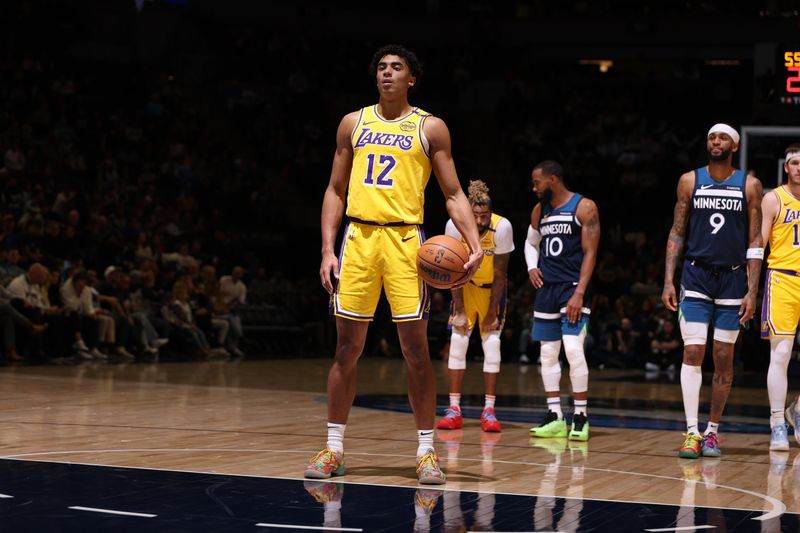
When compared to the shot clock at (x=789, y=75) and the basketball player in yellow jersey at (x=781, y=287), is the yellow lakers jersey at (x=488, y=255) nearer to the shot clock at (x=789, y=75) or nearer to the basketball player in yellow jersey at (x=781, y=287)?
the basketball player in yellow jersey at (x=781, y=287)

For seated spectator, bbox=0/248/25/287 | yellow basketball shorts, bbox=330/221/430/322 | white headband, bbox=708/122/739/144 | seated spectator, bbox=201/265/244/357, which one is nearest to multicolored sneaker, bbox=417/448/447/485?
yellow basketball shorts, bbox=330/221/430/322

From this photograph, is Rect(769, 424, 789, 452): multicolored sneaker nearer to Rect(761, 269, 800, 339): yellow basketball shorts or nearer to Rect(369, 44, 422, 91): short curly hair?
Rect(761, 269, 800, 339): yellow basketball shorts

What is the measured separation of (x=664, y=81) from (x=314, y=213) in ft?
30.1

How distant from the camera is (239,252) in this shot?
2112 cm

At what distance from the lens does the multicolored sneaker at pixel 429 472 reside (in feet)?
19.5

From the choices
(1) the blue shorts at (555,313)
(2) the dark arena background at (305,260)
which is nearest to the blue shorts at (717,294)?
(2) the dark arena background at (305,260)

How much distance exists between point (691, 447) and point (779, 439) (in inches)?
35.1

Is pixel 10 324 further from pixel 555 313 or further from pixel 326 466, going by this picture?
pixel 326 466

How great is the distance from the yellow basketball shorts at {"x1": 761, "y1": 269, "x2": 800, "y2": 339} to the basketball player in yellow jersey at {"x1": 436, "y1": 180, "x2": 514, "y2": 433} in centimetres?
204

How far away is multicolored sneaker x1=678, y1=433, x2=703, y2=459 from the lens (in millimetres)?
7426

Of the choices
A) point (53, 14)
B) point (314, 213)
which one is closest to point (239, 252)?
point (314, 213)

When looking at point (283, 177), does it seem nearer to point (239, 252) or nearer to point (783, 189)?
point (239, 252)

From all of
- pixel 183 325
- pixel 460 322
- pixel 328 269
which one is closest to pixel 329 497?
pixel 328 269

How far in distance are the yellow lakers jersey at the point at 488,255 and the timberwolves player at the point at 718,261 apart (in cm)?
170
